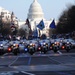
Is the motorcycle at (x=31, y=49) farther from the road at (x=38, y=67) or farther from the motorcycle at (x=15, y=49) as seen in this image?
the road at (x=38, y=67)

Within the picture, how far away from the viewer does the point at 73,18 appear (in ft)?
330

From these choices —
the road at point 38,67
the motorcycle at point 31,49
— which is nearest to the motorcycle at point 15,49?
the motorcycle at point 31,49

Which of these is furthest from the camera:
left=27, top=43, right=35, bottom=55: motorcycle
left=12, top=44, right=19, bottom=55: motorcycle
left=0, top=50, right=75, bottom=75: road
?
left=12, top=44, right=19, bottom=55: motorcycle

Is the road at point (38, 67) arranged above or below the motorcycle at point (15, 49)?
below

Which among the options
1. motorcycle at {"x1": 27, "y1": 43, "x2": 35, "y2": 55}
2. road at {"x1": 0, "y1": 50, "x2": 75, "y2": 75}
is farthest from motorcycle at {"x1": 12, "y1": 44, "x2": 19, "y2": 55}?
road at {"x1": 0, "y1": 50, "x2": 75, "y2": 75}

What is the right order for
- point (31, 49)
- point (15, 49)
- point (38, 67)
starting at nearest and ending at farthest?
point (38, 67)
point (31, 49)
point (15, 49)

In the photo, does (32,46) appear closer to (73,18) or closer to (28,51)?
A: (28,51)

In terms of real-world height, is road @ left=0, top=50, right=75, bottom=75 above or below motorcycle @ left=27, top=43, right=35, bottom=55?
below

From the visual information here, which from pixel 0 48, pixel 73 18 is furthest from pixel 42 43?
pixel 73 18

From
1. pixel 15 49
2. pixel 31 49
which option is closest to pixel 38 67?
pixel 31 49

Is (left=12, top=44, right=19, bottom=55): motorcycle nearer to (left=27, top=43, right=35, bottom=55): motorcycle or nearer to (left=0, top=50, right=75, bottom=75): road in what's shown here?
(left=27, top=43, right=35, bottom=55): motorcycle

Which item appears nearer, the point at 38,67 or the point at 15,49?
the point at 38,67

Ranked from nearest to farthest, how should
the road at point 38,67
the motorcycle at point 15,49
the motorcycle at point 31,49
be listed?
the road at point 38,67 < the motorcycle at point 31,49 < the motorcycle at point 15,49

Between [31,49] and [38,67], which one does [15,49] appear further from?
[38,67]
